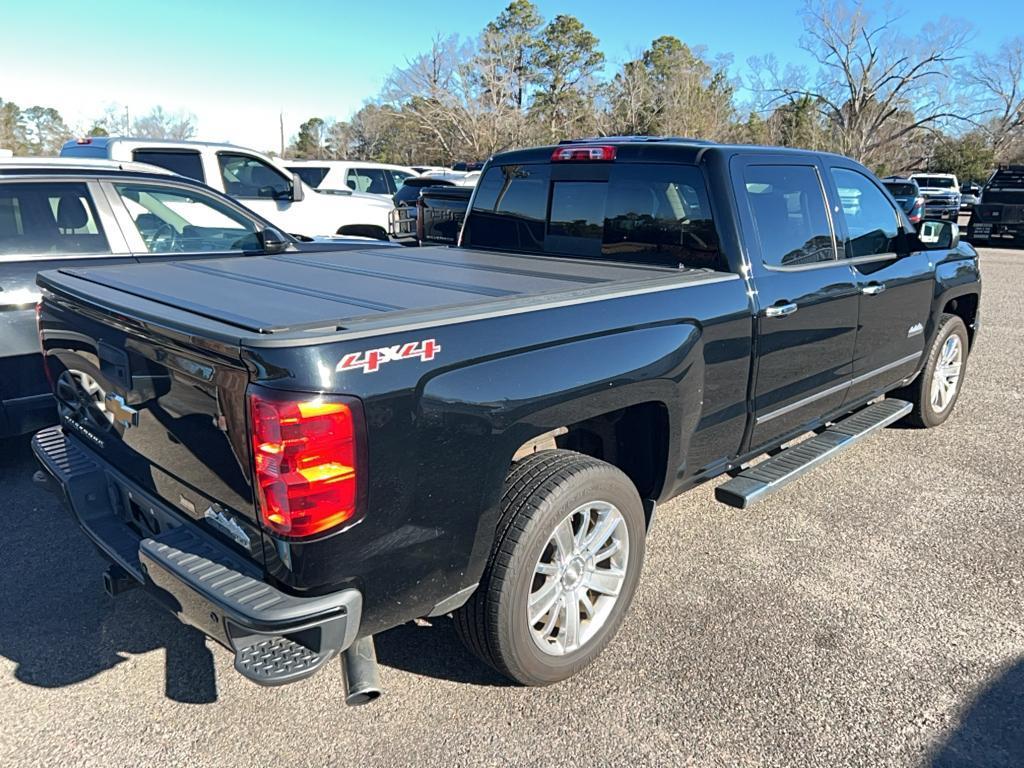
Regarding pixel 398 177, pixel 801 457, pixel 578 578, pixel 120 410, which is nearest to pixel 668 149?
pixel 801 457

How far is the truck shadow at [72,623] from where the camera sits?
9.38 ft

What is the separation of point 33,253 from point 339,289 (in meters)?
2.89

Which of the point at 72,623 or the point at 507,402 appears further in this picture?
the point at 72,623

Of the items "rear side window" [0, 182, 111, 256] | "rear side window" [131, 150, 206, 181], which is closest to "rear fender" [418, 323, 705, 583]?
"rear side window" [0, 182, 111, 256]

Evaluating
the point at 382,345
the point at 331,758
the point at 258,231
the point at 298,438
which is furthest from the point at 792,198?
the point at 258,231

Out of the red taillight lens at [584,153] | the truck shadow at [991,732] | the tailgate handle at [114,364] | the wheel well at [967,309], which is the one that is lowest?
the truck shadow at [991,732]

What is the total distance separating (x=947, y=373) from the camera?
5.70m

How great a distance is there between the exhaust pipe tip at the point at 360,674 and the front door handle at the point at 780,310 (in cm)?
225

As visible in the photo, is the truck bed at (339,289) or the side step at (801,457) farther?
the side step at (801,457)

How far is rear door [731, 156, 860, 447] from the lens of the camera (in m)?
3.54

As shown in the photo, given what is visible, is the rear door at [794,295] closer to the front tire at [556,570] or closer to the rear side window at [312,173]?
the front tire at [556,570]

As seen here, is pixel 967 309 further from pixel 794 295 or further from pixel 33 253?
pixel 33 253

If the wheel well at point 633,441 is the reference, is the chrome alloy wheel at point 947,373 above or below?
below

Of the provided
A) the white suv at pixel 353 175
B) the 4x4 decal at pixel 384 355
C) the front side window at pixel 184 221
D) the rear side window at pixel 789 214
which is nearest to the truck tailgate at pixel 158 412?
the 4x4 decal at pixel 384 355
